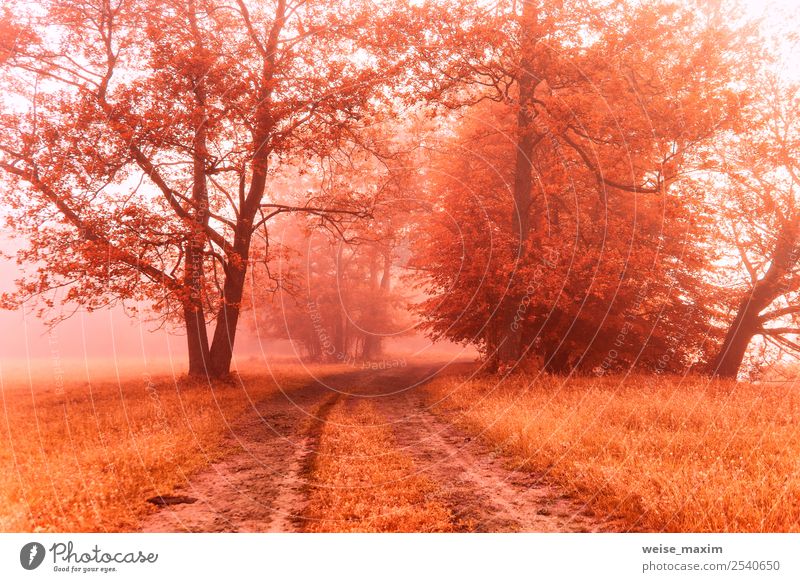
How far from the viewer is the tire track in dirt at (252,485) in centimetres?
614

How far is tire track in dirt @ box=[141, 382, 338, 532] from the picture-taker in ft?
20.1

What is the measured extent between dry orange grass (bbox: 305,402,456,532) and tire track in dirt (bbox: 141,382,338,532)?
12.3 inches

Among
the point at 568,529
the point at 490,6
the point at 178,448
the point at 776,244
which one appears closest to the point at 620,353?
the point at 776,244

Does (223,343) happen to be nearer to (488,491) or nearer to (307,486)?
(307,486)

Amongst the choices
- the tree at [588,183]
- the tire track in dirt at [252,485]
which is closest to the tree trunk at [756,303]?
the tree at [588,183]

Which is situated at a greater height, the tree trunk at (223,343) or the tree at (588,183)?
the tree at (588,183)

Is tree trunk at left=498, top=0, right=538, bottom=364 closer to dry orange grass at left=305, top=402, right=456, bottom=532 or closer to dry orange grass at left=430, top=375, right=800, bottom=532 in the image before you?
dry orange grass at left=430, top=375, right=800, bottom=532

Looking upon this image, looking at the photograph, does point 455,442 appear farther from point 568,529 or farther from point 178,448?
point 178,448

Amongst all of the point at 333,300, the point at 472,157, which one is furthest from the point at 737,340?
the point at 333,300

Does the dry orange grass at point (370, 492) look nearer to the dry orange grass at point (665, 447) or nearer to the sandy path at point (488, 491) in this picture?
Answer: the sandy path at point (488, 491)
